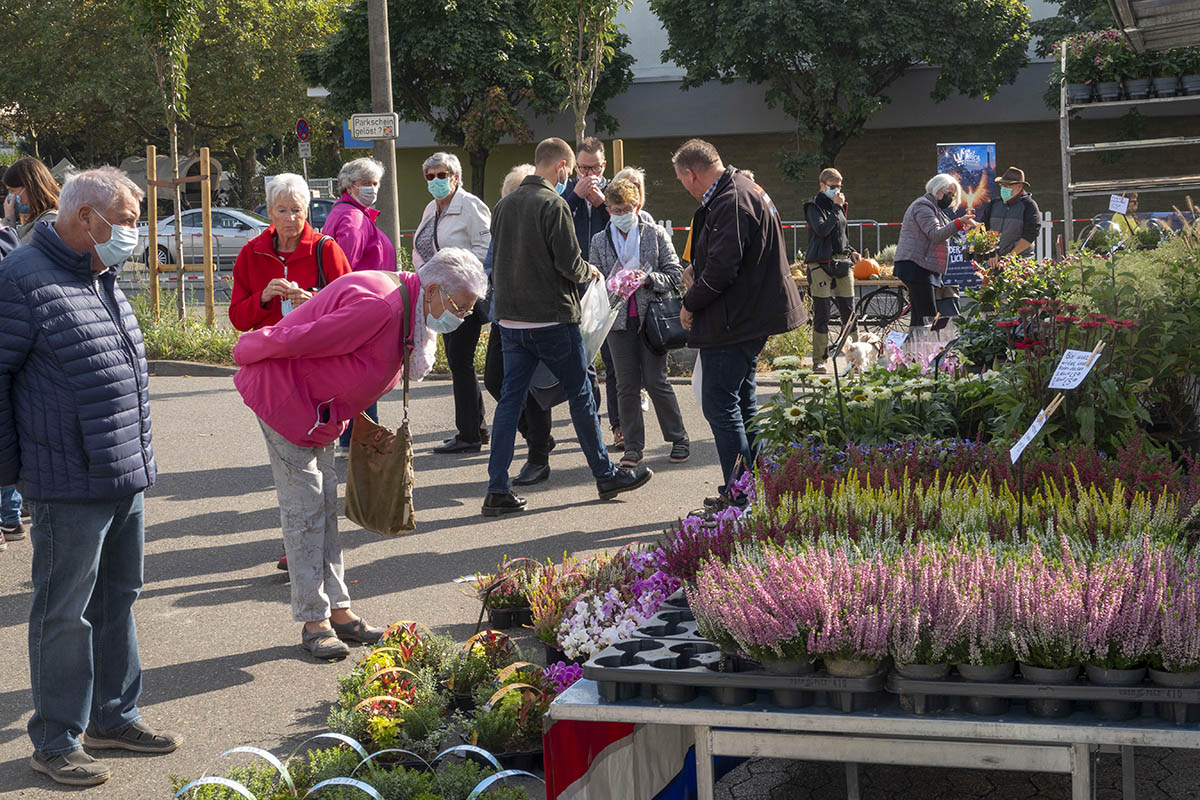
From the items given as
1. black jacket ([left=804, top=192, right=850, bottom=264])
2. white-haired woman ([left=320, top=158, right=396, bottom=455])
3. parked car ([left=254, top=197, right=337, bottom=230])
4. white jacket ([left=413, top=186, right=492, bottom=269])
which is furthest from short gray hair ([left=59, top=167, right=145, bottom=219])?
parked car ([left=254, top=197, right=337, bottom=230])

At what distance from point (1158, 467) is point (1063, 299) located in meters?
2.01

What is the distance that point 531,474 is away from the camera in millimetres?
8320

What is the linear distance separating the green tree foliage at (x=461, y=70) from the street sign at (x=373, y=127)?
807 inches

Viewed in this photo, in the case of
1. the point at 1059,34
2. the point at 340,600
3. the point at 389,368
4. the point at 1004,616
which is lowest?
the point at 340,600

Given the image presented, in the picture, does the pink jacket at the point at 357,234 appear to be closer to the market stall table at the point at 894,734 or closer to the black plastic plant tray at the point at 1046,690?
the market stall table at the point at 894,734

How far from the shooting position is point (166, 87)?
50.3 ft

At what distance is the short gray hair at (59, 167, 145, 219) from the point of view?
13.4 ft

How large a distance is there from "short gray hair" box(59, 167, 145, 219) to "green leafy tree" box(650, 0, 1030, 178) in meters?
28.4

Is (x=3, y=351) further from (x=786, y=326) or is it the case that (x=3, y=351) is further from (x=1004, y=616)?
(x=786, y=326)

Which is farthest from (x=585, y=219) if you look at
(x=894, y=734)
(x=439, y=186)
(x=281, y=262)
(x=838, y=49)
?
(x=838, y=49)

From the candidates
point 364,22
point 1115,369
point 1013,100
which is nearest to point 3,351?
point 1115,369

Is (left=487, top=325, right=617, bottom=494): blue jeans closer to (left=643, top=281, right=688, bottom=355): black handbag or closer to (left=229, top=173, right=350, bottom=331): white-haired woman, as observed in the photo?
(left=643, top=281, right=688, bottom=355): black handbag

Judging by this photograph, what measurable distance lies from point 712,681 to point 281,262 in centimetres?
410

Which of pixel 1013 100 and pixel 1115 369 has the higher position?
pixel 1013 100
